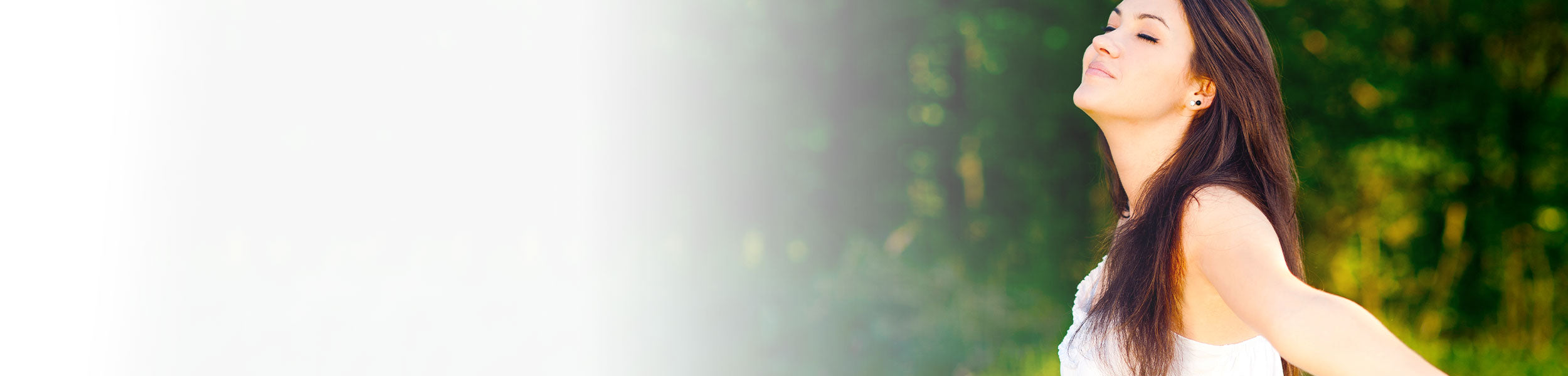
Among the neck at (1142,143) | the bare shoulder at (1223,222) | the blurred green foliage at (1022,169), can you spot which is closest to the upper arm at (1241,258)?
the bare shoulder at (1223,222)

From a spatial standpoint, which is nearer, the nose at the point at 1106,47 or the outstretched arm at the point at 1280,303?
the outstretched arm at the point at 1280,303

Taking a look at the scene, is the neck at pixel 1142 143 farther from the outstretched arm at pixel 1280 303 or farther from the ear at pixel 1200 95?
the outstretched arm at pixel 1280 303

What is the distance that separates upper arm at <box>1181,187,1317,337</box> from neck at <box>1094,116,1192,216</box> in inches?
5.6

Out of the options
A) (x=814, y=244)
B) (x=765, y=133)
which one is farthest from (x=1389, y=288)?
(x=765, y=133)

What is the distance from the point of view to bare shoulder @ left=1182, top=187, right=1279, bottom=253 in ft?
3.89

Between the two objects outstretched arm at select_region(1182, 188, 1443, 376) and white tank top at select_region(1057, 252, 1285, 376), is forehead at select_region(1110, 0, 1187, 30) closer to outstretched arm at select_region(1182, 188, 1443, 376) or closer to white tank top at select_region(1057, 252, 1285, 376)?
outstretched arm at select_region(1182, 188, 1443, 376)

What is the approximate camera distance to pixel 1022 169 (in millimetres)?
5535

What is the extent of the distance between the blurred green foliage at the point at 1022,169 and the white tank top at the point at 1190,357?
3.25 m

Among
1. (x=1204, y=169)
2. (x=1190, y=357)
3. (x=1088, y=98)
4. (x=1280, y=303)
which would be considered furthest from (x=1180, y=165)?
(x=1280, y=303)

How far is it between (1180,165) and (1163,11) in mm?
201

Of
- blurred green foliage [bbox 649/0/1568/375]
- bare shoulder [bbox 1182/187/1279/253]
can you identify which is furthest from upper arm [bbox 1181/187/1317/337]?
blurred green foliage [bbox 649/0/1568/375]

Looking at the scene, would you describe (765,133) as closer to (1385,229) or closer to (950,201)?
(950,201)

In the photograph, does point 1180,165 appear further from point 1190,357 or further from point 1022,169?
point 1022,169

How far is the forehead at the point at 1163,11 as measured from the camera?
1.42 m
